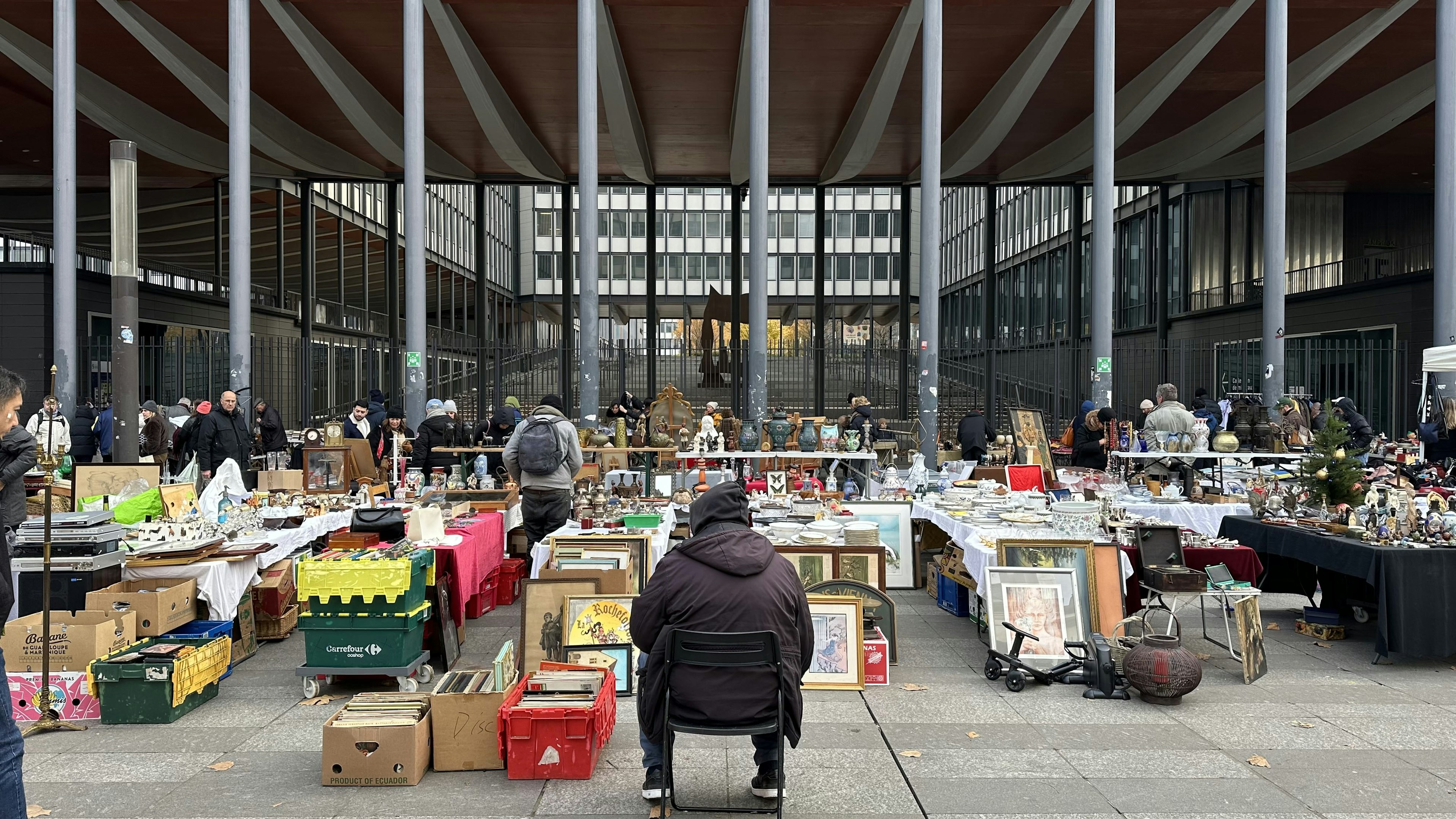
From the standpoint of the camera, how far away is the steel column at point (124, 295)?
27.6 ft

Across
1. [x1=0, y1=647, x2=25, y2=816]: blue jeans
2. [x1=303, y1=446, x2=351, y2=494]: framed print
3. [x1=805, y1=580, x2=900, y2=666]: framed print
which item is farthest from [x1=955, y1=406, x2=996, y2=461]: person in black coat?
[x1=0, y1=647, x2=25, y2=816]: blue jeans

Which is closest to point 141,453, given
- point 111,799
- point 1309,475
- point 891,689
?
point 111,799

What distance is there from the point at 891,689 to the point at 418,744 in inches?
115

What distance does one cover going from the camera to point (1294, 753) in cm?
499

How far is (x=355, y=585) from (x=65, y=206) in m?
12.5

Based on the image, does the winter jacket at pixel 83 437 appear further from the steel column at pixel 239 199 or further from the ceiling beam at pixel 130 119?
the ceiling beam at pixel 130 119

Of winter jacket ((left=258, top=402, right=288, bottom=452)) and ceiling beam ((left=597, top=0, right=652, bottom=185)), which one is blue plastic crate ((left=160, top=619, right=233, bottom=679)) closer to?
winter jacket ((left=258, top=402, right=288, bottom=452))

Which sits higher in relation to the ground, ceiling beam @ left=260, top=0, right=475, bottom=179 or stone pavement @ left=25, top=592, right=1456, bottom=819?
ceiling beam @ left=260, top=0, right=475, bottom=179

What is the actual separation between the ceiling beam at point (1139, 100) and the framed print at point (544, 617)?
13.3 meters

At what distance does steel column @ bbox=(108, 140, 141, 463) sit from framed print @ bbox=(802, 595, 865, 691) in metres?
6.37

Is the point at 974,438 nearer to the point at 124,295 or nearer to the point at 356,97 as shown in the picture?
the point at 124,295

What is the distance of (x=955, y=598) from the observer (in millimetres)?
8391

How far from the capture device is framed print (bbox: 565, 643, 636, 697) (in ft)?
19.0

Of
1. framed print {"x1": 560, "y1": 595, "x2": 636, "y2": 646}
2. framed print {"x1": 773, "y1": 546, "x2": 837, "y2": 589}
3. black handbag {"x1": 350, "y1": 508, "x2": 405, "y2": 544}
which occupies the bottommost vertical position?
framed print {"x1": 560, "y1": 595, "x2": 636, "y2": 646}
